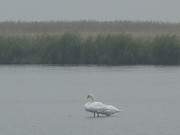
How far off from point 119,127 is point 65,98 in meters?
7.05

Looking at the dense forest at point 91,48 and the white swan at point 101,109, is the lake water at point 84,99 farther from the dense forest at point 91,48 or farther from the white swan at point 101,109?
the dense forest at point 91,48

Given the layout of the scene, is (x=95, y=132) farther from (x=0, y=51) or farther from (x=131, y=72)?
(x=0, y=51)

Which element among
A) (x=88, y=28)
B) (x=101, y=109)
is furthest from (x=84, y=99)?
(x=88, y=28)

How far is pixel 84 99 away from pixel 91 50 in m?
14.7

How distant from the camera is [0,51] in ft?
162

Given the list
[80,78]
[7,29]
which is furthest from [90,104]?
[7,29]

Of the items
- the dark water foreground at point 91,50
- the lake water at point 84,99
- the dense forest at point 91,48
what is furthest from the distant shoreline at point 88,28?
the lake water at point 84,99

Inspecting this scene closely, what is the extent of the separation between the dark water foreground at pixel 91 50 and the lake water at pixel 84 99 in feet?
4.80

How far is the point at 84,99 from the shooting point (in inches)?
1314

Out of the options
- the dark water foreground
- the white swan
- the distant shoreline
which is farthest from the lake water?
the distant shoreline

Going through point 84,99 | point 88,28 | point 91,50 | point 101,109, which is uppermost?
point 101,109

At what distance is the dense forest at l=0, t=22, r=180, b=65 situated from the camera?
1857 inches

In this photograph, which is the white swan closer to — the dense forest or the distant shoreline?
the dense forest

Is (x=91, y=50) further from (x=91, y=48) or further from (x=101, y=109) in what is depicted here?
(x=101, y=109)
